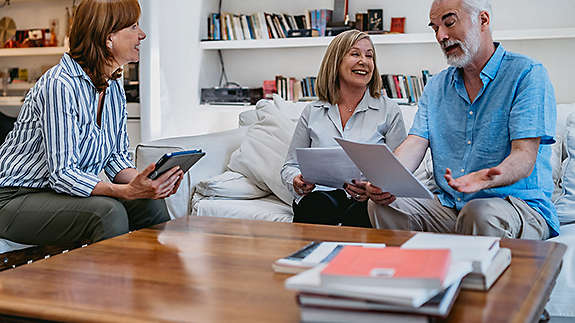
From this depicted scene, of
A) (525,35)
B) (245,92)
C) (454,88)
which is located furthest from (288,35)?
(454,88)

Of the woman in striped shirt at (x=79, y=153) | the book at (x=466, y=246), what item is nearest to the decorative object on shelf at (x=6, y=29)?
the woman in striped shirt at (x=79, y=153)

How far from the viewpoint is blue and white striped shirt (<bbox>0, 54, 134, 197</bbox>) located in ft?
6.23

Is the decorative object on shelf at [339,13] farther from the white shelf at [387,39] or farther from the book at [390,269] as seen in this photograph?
the book at [390,269]

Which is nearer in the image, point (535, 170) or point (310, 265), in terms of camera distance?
point (310, 265)

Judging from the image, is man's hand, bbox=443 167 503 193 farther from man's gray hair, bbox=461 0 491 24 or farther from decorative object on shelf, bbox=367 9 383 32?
decorative object on shelf, bbox=367 9 383 32

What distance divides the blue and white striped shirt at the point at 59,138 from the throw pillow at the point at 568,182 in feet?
5.26

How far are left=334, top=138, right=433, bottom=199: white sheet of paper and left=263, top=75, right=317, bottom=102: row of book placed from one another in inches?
81.4

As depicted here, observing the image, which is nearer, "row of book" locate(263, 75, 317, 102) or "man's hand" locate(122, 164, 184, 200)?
"man's hand" locate(122, 164, 184, 200)

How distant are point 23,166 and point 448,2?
145 centimetres

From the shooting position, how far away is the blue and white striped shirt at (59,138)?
1899 millimetres

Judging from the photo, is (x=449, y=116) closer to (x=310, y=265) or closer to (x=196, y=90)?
(x=310, y=265)

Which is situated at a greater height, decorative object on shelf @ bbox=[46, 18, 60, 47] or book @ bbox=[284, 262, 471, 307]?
decorative object on shelf @ bbox=[46, 18, 60, 47]

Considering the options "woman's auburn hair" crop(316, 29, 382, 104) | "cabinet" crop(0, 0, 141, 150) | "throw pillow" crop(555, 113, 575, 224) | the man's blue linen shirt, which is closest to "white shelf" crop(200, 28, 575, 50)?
"throw pillow" crop(555, 113, 575, 224)

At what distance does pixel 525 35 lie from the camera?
3.27 metres
